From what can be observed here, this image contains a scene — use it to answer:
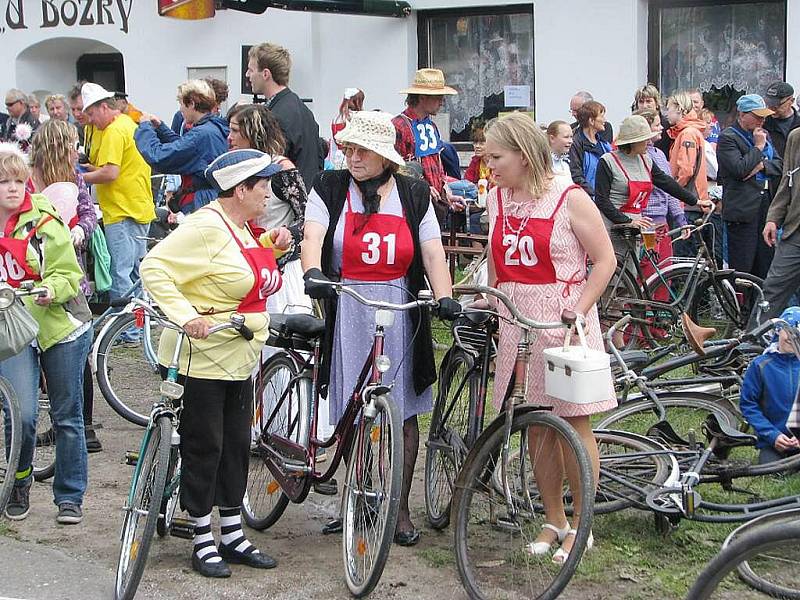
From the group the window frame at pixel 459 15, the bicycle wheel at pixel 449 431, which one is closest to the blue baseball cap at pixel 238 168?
the bicycle wheel at pixel 449 431

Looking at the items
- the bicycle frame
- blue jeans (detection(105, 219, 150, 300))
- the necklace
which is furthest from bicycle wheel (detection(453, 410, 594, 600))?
blue jeans (detection(105, 219, 150, 300))

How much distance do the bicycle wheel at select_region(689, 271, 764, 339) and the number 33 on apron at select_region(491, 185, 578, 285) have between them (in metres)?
5.01

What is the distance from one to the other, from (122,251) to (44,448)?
334cm

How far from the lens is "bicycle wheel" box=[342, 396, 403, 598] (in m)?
4.82

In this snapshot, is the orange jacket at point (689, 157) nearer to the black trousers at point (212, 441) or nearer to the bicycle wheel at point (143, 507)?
the black trousers at point (212, 441)

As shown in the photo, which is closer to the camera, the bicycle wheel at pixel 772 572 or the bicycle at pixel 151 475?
the bicycle wheel at pixel 772 572

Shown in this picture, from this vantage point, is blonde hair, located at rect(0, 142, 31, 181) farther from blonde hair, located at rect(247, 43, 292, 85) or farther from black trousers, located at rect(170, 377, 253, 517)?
blonde hair, located at rect(247, 43, 292, 85)

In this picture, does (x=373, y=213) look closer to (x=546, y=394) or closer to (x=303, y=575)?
(x=546, y=394)

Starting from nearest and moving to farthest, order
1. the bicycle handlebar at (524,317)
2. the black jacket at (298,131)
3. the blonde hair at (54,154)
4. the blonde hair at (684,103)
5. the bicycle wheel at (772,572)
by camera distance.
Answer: the bicycle wheel at (772,572)
the bicycle handlebar at (524,317)
the blonde hair at (54,154)
the black jacket at (298,131)
the blonde hair at (684,103)

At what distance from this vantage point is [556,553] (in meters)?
4.84

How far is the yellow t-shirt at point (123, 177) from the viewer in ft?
32.3

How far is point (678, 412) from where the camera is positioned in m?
6.34

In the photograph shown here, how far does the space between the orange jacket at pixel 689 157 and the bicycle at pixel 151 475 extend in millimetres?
8092

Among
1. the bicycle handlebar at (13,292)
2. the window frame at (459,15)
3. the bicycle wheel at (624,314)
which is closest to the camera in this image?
the bicycle handlebar at (13,292)
